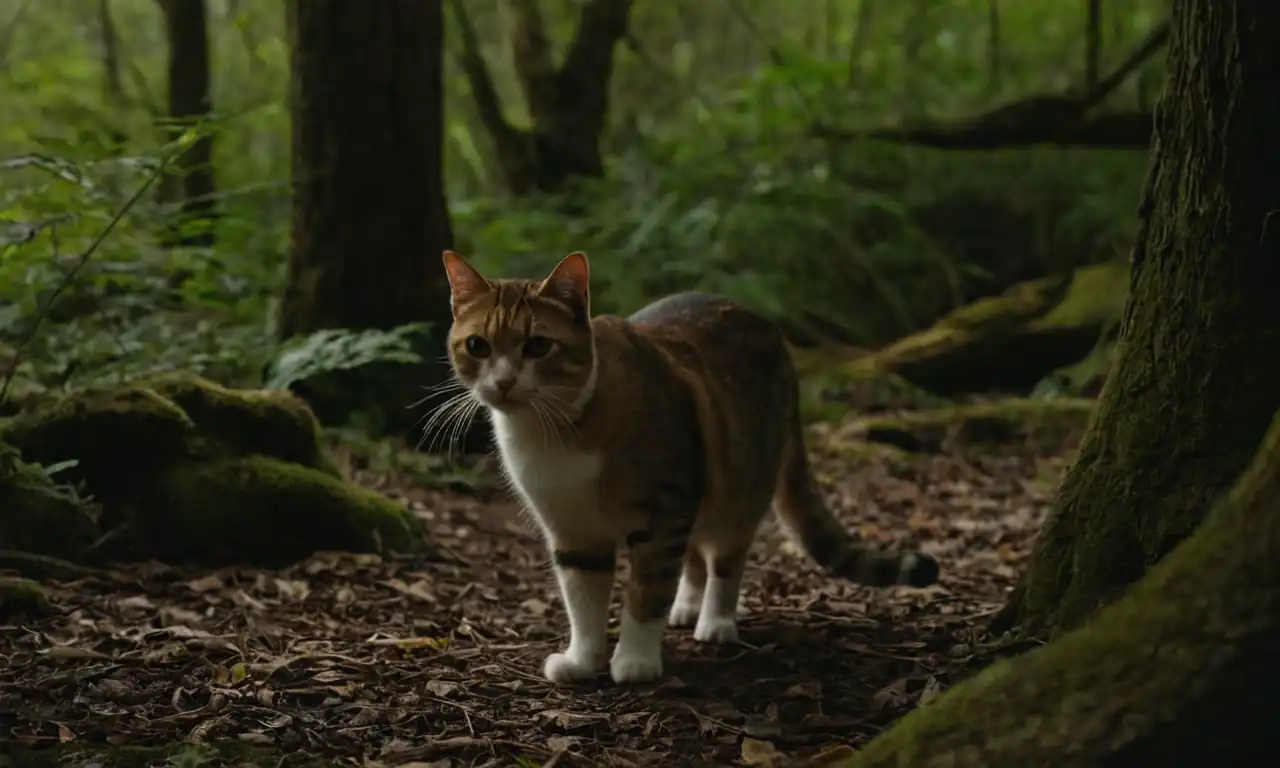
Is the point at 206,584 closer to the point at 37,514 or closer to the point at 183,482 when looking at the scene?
the point at 183,482

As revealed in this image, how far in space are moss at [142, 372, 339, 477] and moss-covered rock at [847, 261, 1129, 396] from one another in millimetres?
5234

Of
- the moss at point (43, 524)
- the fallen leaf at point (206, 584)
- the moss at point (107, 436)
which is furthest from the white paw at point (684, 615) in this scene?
the moss at point (43, 524)

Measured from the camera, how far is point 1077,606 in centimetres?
339

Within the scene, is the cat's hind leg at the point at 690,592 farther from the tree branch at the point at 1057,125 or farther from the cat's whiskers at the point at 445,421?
the tree branch at the point at 1057,125

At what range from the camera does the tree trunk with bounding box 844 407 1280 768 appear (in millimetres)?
1982

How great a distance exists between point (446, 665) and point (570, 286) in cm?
128

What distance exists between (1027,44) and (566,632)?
35.4 ft

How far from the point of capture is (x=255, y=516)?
16.5ft

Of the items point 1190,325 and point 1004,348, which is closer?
point 1190,325

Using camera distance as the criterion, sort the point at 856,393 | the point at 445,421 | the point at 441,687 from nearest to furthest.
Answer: the point at 441,687
the point at 445,421
the point at 856,393

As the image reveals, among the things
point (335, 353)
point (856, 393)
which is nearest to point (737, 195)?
point (856, 393)

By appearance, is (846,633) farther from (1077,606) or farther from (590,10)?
(590,10)

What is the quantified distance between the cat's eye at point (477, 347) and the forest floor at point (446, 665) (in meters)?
1.00

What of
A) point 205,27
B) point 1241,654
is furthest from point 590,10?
point 1241,654
